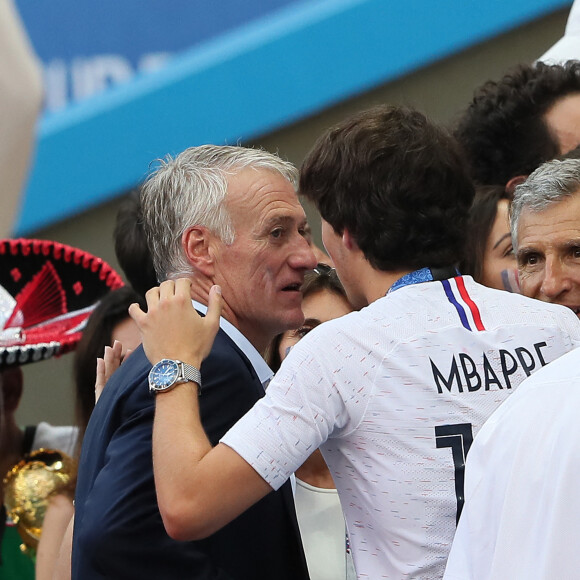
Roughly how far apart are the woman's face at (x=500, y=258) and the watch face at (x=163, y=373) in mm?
1299

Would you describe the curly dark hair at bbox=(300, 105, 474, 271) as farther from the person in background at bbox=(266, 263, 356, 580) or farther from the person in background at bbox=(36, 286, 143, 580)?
the person in background at bbox=(36, 286, 143, 580)

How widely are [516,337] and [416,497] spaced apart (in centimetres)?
33

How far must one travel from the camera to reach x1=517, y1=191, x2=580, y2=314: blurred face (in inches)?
97.2

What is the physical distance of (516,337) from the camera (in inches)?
77.7

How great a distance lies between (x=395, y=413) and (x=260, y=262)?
26.4 inches

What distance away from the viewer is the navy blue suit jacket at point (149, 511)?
2.02 metres

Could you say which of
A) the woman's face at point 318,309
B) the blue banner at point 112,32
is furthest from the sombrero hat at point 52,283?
the blue banner at point 112,32

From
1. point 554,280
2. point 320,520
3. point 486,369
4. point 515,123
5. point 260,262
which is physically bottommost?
point 320,520

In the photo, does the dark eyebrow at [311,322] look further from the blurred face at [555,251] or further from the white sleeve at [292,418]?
the white sleeve at [292,418]

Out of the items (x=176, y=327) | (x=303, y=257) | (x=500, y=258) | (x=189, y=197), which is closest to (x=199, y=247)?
(x=189, y=197)

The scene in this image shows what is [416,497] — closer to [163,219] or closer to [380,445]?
[380,445]

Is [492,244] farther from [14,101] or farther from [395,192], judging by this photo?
[14,101]

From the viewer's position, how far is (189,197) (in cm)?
249

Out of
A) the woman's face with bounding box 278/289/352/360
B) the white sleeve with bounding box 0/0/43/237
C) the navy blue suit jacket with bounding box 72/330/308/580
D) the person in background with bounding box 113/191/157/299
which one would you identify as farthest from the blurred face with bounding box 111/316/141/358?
the white sleeve with bounding box 0/0/43/237
